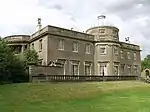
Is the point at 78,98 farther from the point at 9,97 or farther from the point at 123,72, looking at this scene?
the point at 123,72

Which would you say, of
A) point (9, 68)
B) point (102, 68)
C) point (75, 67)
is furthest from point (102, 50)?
point (9, 68)

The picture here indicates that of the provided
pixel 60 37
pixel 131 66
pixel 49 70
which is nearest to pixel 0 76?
pixel 49 70

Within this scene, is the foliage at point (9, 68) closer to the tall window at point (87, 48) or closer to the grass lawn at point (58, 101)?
the grass lawn at point (58, 101)

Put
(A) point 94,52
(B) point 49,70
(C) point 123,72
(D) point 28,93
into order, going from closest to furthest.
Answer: (D) point 28,93, (B) point 49,70, (A) point 94,52, (C) point 123,72

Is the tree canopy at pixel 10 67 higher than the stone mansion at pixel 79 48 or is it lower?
lower

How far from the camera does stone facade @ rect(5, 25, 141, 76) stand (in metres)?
35.3

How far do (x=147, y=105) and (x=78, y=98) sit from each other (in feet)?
16.5

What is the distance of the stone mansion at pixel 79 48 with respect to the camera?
116 ft

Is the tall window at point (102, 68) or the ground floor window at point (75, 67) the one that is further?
the tall window at point (102, 68)

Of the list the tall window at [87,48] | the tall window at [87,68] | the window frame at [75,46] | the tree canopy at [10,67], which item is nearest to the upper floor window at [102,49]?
the tall window at [87,48]

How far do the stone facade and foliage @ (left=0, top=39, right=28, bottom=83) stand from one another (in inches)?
206

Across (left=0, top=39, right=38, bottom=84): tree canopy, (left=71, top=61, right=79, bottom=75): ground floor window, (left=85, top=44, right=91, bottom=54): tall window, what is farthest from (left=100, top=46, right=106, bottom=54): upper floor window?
(left=0, top=39, right=38, bottom=84): tree canopy

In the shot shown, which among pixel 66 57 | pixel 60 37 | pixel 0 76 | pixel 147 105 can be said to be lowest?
pixel 147 105

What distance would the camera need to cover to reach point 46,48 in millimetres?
34625
